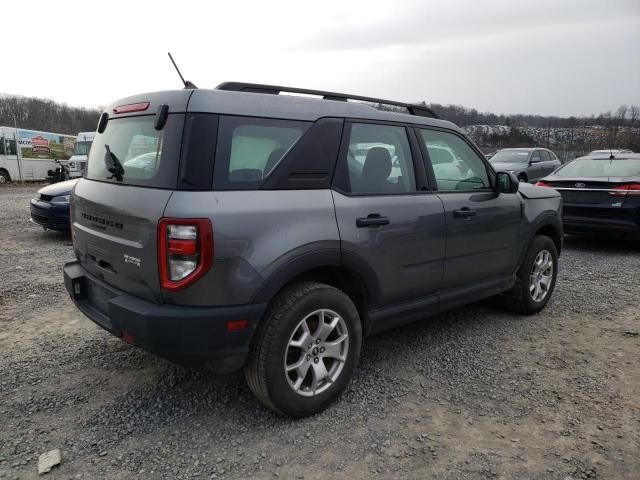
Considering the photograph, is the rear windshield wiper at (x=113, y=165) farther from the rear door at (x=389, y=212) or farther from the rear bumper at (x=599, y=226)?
the rear bumper at (x=599, y=226)

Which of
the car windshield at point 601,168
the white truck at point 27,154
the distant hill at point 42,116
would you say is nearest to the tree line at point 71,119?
the distant hill at point 42,116

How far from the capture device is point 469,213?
372 cm

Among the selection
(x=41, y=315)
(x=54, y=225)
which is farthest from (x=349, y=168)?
(x=54, y=225)

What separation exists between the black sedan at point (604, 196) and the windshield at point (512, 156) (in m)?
7.42

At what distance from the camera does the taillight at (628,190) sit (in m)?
7.05

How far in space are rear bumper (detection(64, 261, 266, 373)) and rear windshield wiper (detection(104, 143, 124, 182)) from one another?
2.47 feet

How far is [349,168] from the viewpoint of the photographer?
10.0 ft

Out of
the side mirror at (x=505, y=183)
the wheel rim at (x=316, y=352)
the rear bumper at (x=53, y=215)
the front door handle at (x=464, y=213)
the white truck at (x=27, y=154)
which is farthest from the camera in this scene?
the white truck at (x=27, y=154)

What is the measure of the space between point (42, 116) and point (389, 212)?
5610 centimetres

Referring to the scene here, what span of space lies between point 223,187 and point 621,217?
685 centimetres

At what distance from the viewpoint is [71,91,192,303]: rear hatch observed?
2.49 meters

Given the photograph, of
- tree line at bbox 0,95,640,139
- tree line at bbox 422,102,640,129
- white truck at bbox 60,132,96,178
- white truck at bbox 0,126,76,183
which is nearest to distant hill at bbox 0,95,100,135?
tree line at bbox 0,95,640,139

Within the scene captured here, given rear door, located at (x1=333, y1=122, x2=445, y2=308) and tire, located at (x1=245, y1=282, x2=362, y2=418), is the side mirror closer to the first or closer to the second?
rear door, located at (x1=333, y1=122, x2=445, y2=308)

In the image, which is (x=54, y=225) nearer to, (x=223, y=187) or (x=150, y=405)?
(x=150, y=405)
